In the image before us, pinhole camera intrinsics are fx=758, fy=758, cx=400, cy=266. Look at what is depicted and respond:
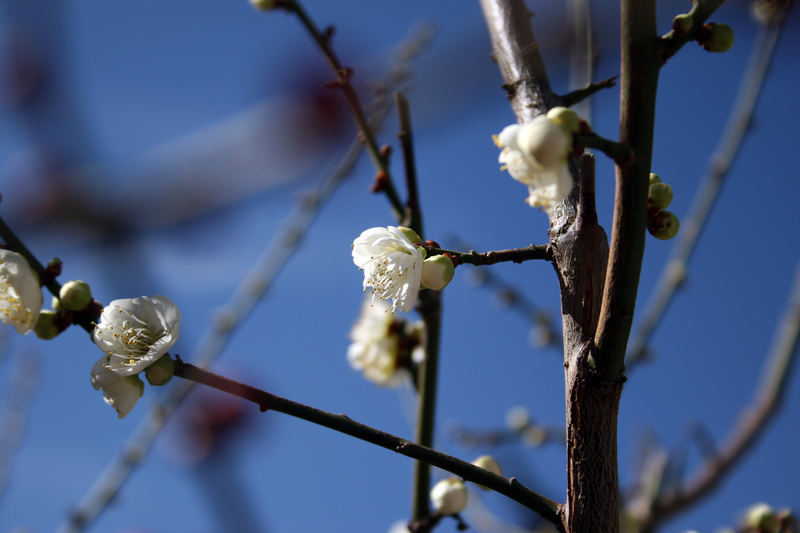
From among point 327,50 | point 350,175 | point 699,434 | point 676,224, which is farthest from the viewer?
point 699,434

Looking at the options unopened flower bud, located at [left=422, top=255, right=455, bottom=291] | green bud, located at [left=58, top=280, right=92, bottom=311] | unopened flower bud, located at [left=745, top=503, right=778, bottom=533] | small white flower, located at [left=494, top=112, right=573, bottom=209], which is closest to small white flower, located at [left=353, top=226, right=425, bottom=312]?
unopened flower bud, located at [left=422, top=255, right=455, bottom=291]

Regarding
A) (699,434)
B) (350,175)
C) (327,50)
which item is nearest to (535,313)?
(699,434)

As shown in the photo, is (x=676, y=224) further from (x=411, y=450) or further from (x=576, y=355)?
(x=411, y=450)

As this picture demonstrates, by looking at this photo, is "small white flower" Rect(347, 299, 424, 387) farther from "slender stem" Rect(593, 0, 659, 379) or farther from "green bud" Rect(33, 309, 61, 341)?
"slender stem" Rect(593, 0, 659, 379)

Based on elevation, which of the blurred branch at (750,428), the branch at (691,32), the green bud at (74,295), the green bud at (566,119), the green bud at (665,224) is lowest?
the green bud at (74,295)

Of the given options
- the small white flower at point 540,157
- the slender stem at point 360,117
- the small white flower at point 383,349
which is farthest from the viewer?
the small white flower at point 383,349

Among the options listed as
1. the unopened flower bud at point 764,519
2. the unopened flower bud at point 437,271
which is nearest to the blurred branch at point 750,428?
the unopened flower bud at point 764,519

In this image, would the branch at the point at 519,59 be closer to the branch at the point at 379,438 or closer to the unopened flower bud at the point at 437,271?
the unopened flower bud at the point at 437,271

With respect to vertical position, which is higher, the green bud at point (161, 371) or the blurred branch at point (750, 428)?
the blurred branch at point (750, 428)
